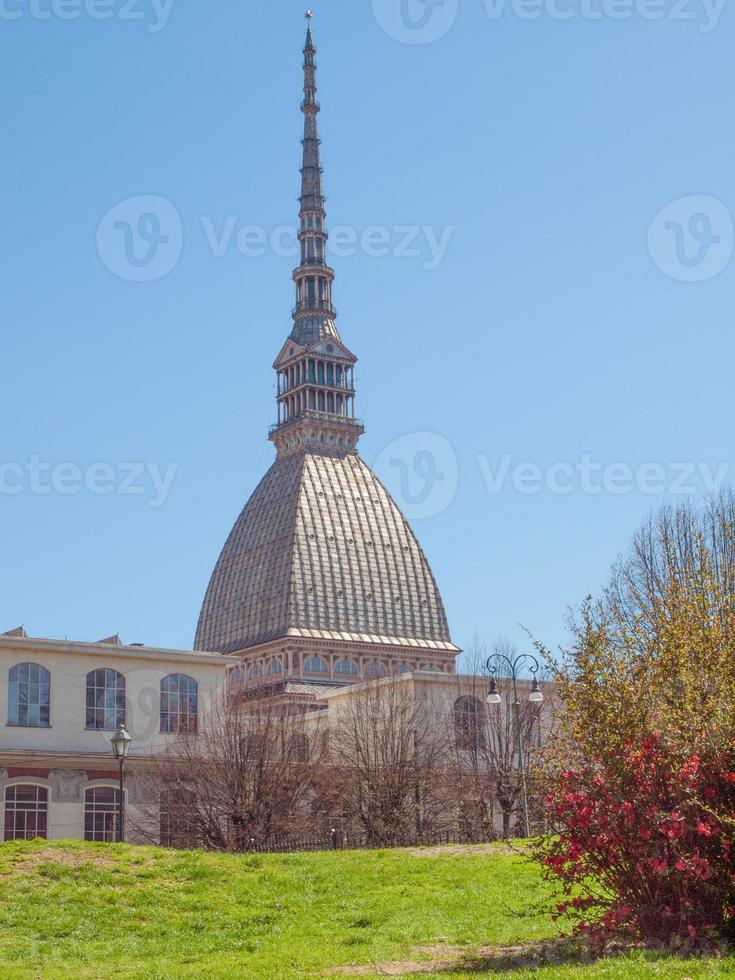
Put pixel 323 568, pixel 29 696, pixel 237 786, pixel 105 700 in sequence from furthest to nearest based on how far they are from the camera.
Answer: pixel 323 568 < pixel 105 700 < pixel 29 696 < pixel 237 786

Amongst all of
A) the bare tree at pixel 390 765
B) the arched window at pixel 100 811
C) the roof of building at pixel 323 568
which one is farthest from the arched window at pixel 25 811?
the roof of building at pixel 323 568

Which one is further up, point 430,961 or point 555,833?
point 555,833

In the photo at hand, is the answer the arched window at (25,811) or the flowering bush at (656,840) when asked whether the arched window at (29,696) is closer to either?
the arched window at (25,811)

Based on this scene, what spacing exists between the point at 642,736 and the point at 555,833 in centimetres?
246

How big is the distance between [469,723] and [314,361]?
9167 cm

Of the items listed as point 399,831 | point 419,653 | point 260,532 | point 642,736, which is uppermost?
point 260,532

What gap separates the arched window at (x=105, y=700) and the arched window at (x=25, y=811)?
384 centimetres

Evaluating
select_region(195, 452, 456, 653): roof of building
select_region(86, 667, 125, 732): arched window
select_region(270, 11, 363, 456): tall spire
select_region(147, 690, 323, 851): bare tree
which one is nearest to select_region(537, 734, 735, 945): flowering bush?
select_region(147, 690, 323, 851): bare tree

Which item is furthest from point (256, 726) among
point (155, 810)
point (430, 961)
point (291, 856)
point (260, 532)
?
point (260, 532)

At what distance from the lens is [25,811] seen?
58719 mm

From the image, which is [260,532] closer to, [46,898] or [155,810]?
[155,810]

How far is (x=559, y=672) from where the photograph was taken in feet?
70.2

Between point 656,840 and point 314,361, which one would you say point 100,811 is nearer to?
point 656,840

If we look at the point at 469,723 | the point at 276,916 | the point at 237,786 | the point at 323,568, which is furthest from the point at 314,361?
the point at 276,916
